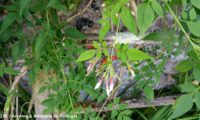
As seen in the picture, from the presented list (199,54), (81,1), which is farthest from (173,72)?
(199,54)

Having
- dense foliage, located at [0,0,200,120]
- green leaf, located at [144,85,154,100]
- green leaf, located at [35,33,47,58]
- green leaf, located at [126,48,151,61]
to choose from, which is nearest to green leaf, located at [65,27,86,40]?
dense foliage, located at [0,0,200,120]

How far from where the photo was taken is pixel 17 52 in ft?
3.30

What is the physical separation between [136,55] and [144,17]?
89 millimetres

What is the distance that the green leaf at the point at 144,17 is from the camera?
630 mm

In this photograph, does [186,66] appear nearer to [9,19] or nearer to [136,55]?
[136,55]

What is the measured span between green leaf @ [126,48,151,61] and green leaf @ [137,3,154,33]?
74 millimetres

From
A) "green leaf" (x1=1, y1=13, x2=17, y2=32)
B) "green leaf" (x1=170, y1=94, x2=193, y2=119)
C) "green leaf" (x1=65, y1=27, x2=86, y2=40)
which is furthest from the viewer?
"green leaf" (x1=65, y1=27, x2=86, y2=40)

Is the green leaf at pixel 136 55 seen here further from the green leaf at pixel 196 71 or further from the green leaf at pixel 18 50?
the green leaf at pixel 18 50

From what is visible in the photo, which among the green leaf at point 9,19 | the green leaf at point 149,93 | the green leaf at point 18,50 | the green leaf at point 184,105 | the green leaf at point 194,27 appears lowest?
the green leaf at point 149,93

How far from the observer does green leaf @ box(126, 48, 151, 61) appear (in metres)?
0.69

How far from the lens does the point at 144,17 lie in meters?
0.64

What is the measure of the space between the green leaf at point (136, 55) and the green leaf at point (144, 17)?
0.24ft

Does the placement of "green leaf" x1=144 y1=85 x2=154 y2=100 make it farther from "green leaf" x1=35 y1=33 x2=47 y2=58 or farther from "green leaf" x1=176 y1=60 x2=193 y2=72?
"green leaf" x1=35 y1=33 x2=47 y2=58

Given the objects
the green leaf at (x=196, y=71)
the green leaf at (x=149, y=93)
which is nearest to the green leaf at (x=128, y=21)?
the green leaf at (x=196, y=71)
